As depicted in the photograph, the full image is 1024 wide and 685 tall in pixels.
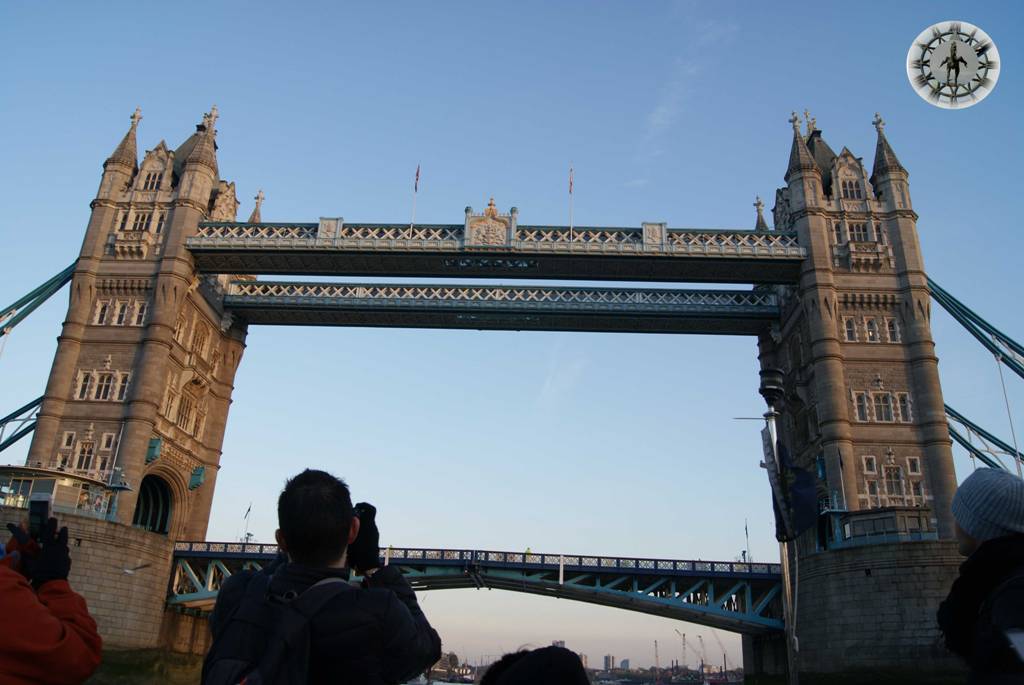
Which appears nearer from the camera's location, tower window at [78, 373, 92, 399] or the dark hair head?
the dark hair head

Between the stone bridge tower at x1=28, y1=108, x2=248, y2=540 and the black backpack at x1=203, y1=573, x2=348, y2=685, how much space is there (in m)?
39.4

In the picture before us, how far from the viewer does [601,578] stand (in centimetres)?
4500

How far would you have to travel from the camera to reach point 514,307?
4566 centimetres

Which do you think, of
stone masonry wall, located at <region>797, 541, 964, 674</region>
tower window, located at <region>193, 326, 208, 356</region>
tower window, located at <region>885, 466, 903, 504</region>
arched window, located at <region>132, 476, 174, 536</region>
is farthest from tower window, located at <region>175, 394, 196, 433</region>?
tower window, located at <region>885, 466, 903, 504</region>

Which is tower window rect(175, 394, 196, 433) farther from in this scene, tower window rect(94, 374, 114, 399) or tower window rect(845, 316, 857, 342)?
tower window rect(845, 316, 857, 342)

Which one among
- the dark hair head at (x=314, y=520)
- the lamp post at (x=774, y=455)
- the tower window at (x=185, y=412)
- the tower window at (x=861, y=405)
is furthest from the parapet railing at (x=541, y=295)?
the dark hair head at (x=314, y=520)

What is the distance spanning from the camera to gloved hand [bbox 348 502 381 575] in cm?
419

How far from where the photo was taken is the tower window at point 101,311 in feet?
141

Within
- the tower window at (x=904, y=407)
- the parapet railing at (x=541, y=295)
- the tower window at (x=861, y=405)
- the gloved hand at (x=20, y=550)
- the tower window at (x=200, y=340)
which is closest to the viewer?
the gloved hand at (x=20, y=550)

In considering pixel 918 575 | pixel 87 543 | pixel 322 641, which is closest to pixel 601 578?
pixel 918 575

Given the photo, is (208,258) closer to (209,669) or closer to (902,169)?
(902,169)

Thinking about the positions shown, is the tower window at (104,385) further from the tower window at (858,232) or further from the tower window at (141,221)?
the tower window at (858,232)

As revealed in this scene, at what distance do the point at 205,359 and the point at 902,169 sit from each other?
42.4 m

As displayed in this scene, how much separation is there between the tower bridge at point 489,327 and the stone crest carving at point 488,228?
16cm
